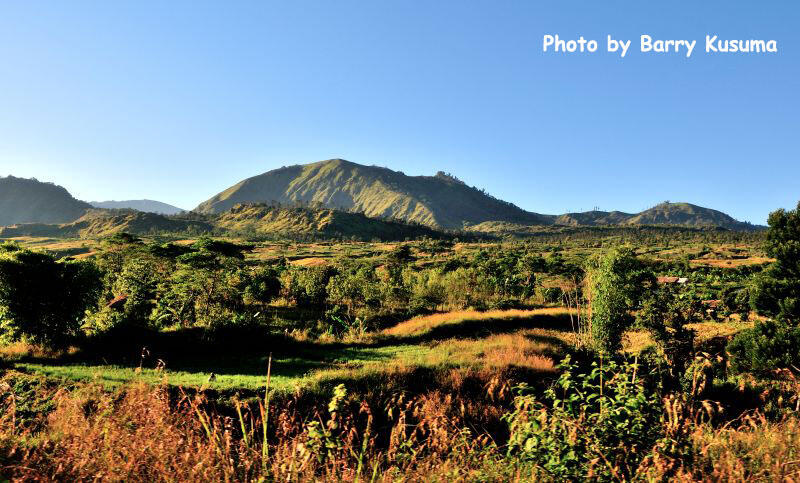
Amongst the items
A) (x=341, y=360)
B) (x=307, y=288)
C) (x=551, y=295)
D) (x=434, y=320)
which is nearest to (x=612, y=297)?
(x=434, y=320)

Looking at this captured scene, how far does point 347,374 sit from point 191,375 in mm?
4938

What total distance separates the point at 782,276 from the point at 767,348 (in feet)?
20.8

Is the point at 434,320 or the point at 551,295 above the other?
the point at 434,320

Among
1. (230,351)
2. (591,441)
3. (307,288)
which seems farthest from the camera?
(307,288)

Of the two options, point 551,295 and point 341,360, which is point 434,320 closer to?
point 341,360

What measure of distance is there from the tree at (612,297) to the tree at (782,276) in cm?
1160

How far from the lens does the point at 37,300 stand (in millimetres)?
14609

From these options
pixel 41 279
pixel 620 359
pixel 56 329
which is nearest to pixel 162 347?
pixel 56 329

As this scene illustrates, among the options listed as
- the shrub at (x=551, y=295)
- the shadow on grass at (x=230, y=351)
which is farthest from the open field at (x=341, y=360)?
the shrub at (x=551, y=295)

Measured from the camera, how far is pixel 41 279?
14.9m

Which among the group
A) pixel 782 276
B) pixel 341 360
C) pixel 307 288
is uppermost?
pixel 782 276

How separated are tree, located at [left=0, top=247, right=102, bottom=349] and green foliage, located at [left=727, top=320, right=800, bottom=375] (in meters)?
34.9

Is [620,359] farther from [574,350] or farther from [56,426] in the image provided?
[56,426]

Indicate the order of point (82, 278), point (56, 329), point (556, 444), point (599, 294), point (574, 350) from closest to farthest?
1. point (556, 444)
2. point (56, 329)
3. point (82, 278)
4. point (574, 350)
5. point (599, 294)
